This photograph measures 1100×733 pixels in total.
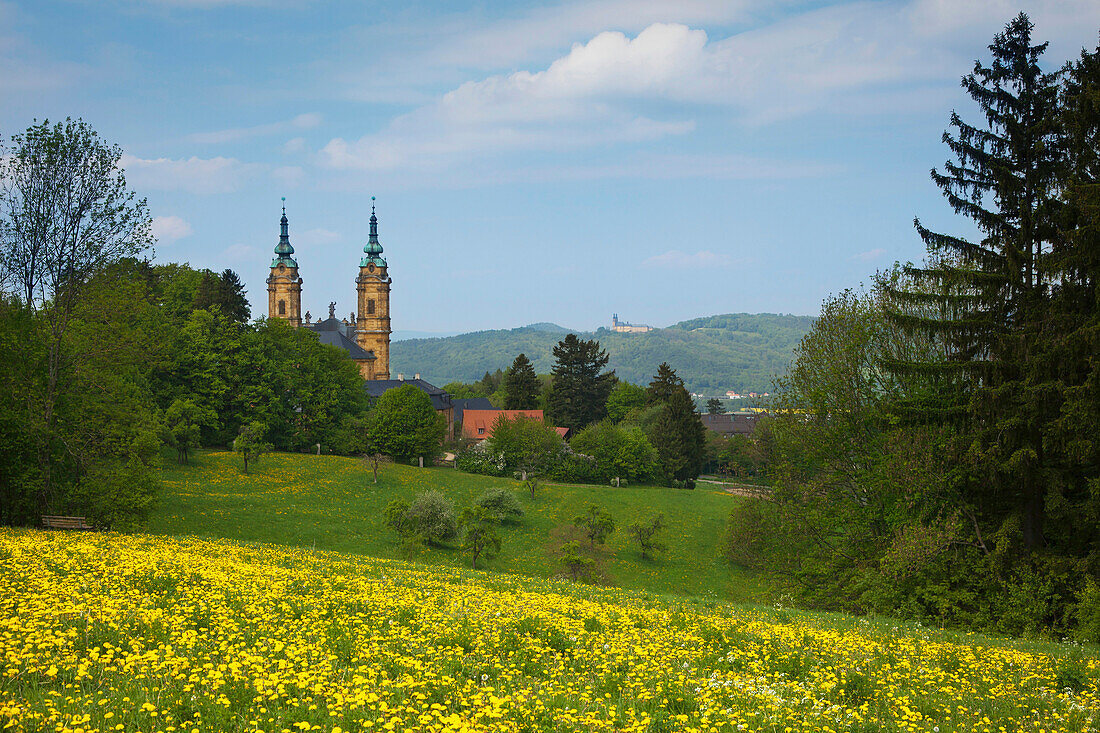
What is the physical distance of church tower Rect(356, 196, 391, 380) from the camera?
132 metres

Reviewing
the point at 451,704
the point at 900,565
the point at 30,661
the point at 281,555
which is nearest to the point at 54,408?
the point at 281,555

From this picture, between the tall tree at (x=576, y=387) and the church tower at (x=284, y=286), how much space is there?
63.6 metres

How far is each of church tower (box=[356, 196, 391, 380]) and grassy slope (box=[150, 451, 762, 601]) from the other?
68.3 meters

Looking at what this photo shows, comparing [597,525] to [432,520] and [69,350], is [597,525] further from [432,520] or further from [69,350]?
[69,350]

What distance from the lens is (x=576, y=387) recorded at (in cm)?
9719

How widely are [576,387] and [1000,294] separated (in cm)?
7743

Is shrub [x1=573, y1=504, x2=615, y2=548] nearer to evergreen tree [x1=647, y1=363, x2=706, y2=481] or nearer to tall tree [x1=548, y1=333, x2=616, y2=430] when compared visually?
evergreen tree [x1=647, y1=363, x2=706, y2=481]

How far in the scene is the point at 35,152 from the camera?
25.0 metres

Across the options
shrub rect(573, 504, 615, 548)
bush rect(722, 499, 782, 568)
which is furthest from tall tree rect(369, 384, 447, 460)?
bush rect(722, 499, 782, 568)

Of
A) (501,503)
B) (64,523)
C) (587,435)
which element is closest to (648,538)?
(501,503)

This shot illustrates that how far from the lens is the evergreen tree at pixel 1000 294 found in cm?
1923

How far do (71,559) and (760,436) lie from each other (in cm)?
3101

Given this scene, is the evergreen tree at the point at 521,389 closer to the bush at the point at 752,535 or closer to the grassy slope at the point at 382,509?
the grassy slope at the point at 382,509

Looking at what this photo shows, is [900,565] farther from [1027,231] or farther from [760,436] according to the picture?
[760,436]
